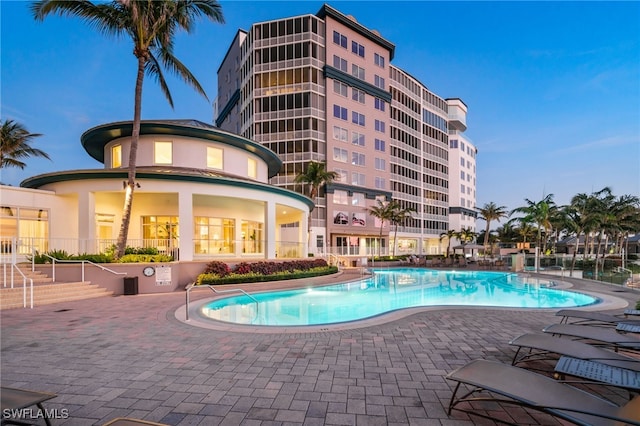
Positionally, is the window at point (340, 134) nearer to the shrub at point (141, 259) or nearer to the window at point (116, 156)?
the window at point (116, 156)

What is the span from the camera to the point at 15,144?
97.5ft

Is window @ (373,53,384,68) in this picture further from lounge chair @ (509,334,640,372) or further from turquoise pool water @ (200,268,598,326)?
lounge chair @ (509,334,640,372)

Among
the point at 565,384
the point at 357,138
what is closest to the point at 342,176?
the point at 357,138

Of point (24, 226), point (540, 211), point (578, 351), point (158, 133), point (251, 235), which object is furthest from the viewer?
point (540, 211)

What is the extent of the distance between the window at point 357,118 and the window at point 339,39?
9021 mm

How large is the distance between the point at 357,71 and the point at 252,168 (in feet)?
92.0

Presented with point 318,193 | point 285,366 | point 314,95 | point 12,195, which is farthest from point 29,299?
point 314,95

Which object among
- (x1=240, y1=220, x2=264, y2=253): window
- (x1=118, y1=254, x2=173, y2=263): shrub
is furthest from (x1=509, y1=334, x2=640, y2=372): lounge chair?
(x1=240, y1=220, x2=264, y2=253): window

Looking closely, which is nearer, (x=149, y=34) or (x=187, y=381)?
(x=187, y=381)

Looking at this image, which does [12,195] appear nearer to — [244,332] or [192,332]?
[192,332]

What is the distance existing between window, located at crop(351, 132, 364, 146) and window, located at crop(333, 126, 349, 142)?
108 centimetres

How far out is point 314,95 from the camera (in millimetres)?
39156

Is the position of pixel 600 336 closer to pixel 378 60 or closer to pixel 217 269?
pixel 217 269

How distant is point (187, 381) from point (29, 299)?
33.9ft
